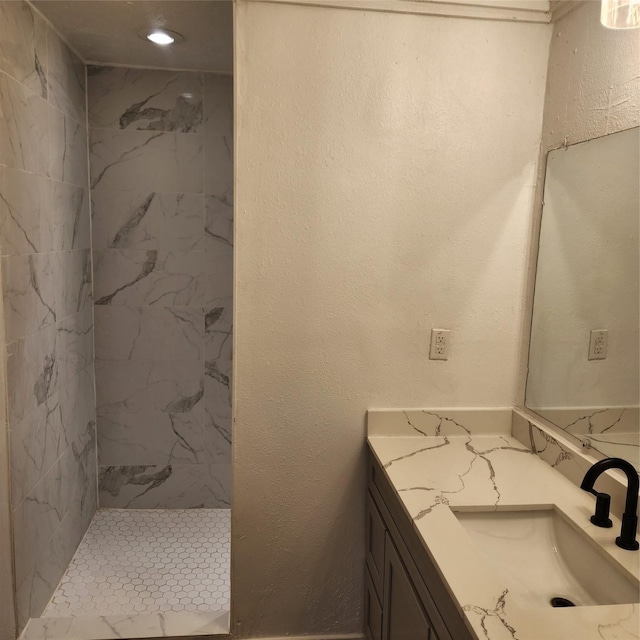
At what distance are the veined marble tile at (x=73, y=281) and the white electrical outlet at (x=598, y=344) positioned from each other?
203 cm

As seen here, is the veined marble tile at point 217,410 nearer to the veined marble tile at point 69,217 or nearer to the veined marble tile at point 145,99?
the veined marble tile at point 69,217

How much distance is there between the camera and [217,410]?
120 inches

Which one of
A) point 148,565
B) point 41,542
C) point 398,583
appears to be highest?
point 398,583

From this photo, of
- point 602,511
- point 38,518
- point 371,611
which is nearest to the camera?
point 602,511

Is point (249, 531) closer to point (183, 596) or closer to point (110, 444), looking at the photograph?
point (183, 596)

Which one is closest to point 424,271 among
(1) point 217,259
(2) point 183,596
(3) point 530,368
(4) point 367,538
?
(3) point 530,368

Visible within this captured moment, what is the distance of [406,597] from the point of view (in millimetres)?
1507

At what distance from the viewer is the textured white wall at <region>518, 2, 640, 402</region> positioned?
4.85 feet

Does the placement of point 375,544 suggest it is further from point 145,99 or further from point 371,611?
point 145,99

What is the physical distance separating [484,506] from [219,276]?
1871 mm

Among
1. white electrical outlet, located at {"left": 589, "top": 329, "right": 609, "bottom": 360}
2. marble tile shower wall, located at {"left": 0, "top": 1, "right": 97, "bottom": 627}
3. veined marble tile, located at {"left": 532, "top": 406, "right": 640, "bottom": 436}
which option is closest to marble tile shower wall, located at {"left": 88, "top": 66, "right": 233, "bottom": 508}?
marble tile shower wall, located at {"left": 0, "top": 1, "right": 97, "bottom": 627}

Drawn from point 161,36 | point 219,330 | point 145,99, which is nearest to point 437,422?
point 219,330

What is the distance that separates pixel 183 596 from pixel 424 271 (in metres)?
1.68

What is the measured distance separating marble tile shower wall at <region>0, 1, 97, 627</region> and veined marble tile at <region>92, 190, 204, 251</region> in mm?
90
